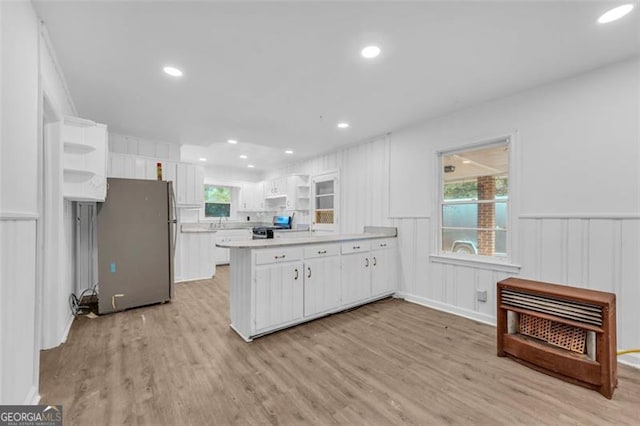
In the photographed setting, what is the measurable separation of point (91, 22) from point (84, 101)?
5.79 ft

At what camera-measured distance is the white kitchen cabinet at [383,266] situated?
12.6 ft

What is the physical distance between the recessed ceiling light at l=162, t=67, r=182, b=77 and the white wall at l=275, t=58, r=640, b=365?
3084 millimetres

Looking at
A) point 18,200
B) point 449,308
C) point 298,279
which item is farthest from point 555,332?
point 18,200

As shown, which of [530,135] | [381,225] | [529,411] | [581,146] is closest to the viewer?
[529,411]

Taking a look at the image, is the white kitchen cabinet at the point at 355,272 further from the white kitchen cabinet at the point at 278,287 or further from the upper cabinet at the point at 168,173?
the upper cabinet at the point at 168,173

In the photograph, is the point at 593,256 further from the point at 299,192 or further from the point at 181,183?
the point at 181,183

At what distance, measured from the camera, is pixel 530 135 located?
112 inches

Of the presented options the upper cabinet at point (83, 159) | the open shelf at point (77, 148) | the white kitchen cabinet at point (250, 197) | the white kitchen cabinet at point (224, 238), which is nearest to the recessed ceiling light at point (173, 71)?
the upper cabinet at point (83, 159)

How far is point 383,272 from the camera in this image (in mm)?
3959

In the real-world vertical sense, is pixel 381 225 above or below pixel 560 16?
below

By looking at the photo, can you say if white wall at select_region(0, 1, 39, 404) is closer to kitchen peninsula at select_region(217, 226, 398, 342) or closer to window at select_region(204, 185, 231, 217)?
kitchen peninsula at select_region(217, 226, 398, 342)

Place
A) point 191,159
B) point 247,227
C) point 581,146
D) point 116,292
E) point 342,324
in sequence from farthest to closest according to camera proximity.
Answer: point 247,227, point 191,159, point 116,292, point 342,324, point 581,146

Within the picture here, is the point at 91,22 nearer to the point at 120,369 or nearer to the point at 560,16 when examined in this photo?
the point at 120,369

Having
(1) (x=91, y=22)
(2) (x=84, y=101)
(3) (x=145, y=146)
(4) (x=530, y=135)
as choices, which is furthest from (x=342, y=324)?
(3) (x=145, y=146)
